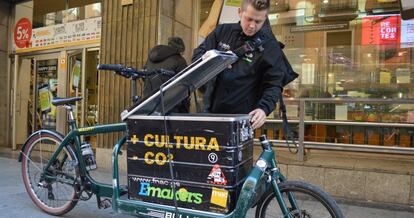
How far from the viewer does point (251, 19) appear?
286 centimetres

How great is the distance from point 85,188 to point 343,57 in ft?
15.7

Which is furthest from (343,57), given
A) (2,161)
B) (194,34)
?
(2,161)

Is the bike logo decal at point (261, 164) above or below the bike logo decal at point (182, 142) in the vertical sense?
below

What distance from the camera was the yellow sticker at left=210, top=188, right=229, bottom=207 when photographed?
2693 millimetres

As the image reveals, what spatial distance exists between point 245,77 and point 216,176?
776mm

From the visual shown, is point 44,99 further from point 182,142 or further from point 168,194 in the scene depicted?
point 182,142

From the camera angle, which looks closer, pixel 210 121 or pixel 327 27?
pixel 210 121

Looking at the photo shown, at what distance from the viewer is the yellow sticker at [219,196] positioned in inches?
106

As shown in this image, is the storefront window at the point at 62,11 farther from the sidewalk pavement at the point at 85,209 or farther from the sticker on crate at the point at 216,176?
the sticker on crate at the point at 216,176

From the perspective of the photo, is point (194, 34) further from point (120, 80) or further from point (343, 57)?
point (343, 57)

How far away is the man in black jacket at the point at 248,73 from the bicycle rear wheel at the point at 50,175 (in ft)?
5.24

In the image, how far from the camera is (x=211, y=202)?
2.74 m

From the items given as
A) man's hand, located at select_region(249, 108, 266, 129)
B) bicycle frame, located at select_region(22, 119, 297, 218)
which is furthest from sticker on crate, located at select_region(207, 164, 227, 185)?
man's hand, located at select_region(249, 108, 266, 129)

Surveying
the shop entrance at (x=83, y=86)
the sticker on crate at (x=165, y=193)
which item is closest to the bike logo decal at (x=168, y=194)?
the sticker on crate at (x=165, y=193)
